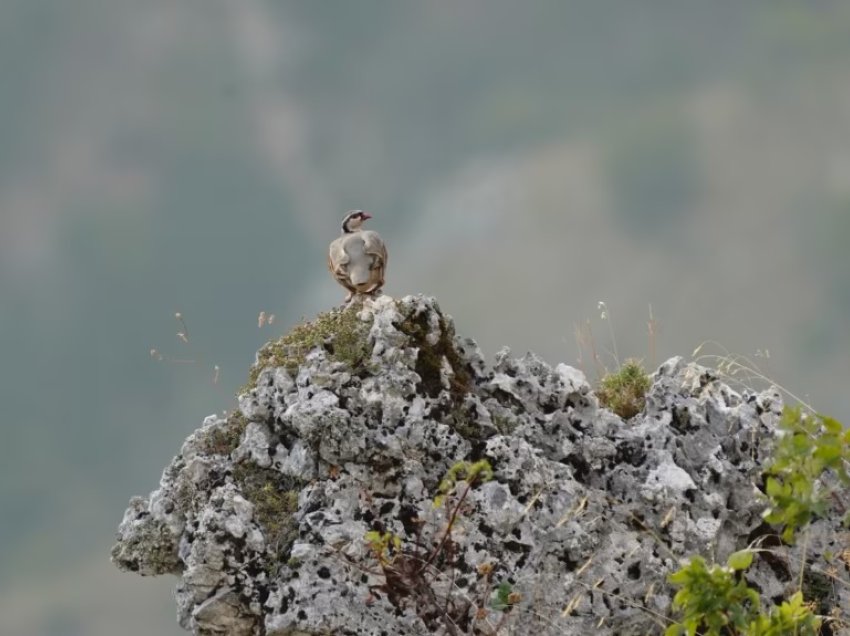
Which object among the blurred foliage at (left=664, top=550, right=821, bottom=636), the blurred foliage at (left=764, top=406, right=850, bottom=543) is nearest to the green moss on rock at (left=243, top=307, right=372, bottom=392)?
the blurred foliage at (left=664, top=550, right=821, bottom=636)

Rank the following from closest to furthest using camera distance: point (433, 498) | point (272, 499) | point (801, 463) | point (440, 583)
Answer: point (801, 463) → point (440, 583) → point (433, 498) → point (272, 499)

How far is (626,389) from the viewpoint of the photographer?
35.7 ft

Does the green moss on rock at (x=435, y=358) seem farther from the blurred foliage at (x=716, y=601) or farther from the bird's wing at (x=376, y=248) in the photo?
the blurred foliage at (x=716, y=601)

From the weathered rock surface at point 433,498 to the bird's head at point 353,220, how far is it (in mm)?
1674

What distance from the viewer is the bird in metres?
10.7

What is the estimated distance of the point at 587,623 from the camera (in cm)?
845

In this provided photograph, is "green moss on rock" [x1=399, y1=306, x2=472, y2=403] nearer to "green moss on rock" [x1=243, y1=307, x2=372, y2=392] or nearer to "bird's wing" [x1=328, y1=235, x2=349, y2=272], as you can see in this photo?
"green moss on rock" [x1=243, y1=307, x2=372, y2=392]

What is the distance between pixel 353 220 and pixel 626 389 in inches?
127

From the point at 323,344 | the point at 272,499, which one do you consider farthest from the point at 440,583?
the point at 323,344

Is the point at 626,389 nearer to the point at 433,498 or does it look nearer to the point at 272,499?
the point at 433,498

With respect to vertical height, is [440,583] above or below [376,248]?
below

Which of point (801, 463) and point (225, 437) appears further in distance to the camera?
point (225, 437)

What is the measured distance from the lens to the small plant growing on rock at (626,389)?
34.7ft

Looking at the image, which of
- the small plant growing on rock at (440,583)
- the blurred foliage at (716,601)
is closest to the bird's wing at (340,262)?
the small plant growing on rock at (440,583)
